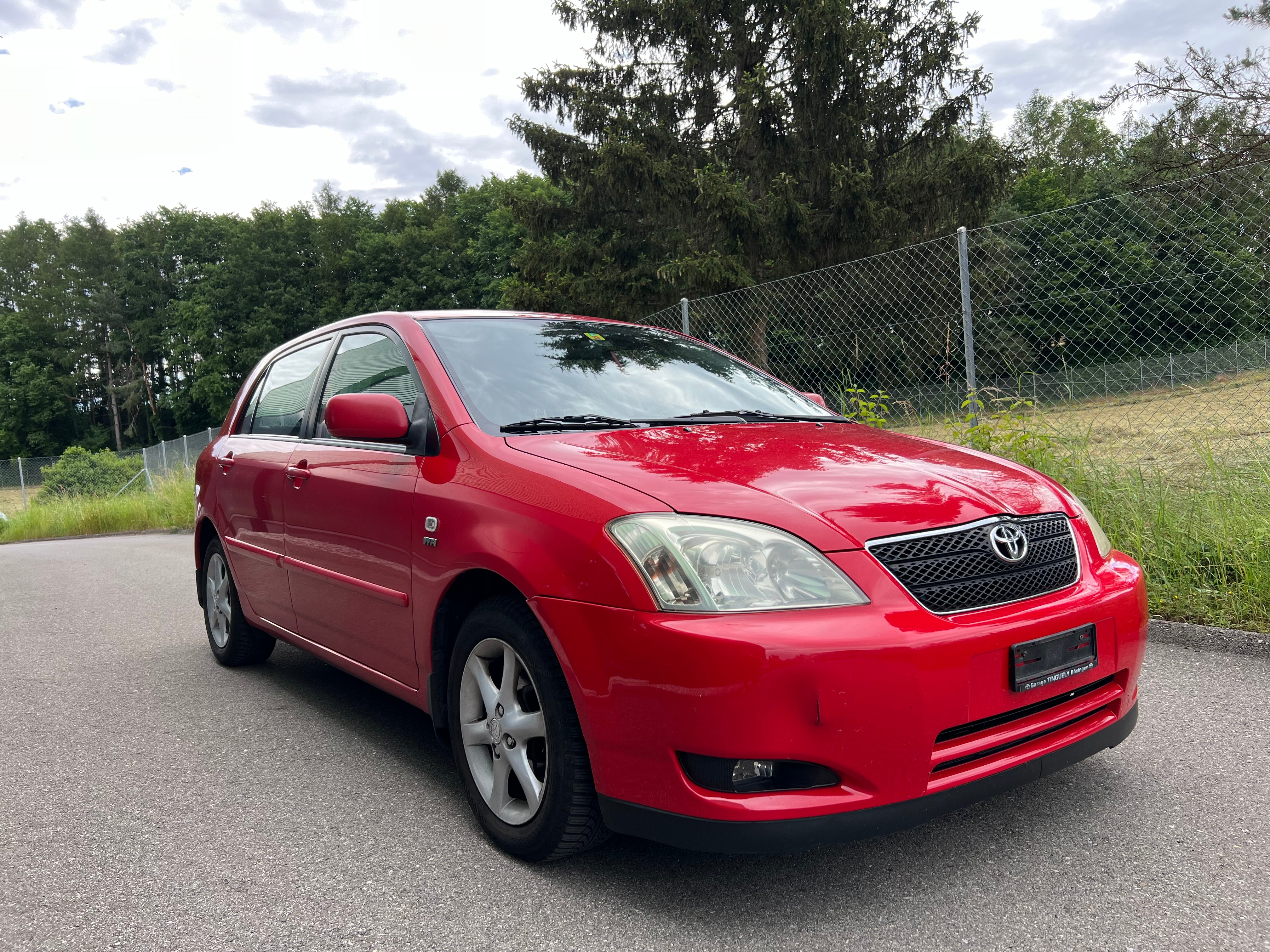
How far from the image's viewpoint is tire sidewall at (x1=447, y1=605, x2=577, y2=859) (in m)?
2.35

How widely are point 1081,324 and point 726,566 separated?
16.4 feet

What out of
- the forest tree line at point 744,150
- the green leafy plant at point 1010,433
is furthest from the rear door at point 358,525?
the forest tree line at point 744,150

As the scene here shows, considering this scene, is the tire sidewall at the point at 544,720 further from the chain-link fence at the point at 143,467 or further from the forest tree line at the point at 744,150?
the forest tree line at the point at 744,150

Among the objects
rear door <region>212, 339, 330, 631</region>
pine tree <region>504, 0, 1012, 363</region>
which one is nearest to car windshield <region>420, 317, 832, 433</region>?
rear door <region>212, 339, 330, 631</region>

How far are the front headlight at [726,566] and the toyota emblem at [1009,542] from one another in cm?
45

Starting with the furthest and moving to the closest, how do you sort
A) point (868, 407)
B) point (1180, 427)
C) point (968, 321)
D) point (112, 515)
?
Answer: 1. point (112, 515)
2. point (868, 407)
3. point (968, 321)
4. point (1180, 427)

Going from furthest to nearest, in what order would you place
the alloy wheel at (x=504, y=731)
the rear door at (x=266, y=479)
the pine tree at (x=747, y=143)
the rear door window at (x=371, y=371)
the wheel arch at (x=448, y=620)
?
the pine tree at (x=747, y=143) < the rear door at (x=266, y=479) < the rear door window at (x=371, y=371) < the wheel arch at (x=448, y=620) < the alloy wheel at (x=504, y=731)

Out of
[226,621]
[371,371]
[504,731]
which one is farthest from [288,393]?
[504,731]

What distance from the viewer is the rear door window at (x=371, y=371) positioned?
10.9ft

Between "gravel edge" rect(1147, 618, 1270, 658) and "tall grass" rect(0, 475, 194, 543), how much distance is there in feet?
48.6

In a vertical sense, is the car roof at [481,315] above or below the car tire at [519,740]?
above

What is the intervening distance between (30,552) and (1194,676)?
49.5 ft

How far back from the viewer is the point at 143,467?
94.4ft

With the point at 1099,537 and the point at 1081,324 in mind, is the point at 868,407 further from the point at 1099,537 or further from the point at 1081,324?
the point at 1099,537
